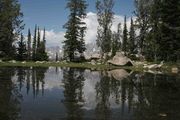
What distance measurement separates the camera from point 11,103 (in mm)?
16078

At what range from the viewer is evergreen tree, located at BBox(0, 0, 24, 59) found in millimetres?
87812

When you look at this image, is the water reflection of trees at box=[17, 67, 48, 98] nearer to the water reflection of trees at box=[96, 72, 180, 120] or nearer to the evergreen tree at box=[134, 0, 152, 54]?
the water reflection of trees at box=[96, 72, 180, 120]

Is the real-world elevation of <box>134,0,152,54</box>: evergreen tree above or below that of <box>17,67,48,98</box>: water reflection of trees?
above

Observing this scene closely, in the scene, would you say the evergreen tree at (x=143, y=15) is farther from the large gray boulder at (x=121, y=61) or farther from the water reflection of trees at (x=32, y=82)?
the water reflection of trees at (x=32, y=82)

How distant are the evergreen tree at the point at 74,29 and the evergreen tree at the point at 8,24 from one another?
1301cm

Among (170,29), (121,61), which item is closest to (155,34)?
(170,29)

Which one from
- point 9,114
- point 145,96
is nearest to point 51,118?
point 9,114

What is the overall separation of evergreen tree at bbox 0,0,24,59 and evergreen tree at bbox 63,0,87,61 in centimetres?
1301

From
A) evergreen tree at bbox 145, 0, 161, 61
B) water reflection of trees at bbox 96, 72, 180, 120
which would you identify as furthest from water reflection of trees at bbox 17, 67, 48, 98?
evergreen tree at bbox 145, 0, 161, 61

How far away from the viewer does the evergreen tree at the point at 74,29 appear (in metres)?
92.2

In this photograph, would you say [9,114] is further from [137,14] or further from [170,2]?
[137,14]

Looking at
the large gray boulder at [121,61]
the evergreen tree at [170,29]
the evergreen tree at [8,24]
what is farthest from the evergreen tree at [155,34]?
the evergreen tree at [8,24]

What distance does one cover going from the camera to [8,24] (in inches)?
3553

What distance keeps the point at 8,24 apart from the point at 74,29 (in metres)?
17.3
